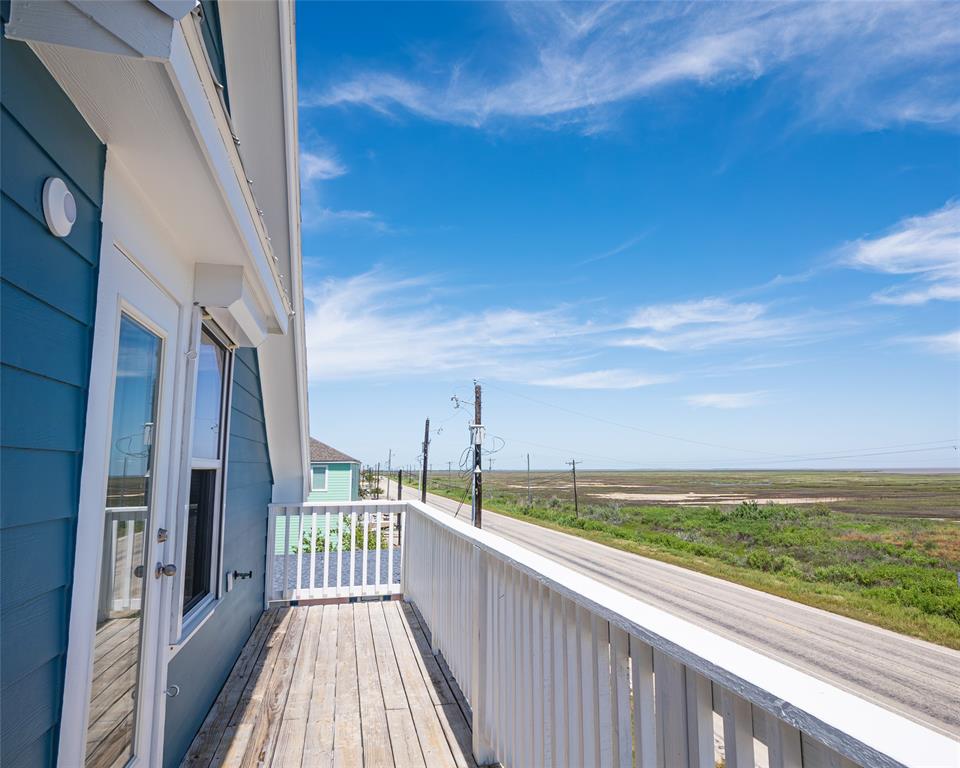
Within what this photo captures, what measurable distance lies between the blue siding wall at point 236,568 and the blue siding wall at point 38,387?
1.25m

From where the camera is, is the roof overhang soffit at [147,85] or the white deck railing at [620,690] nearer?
the white deck railing at [620,690]

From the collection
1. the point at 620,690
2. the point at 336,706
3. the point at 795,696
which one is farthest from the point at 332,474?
the point at 795,696

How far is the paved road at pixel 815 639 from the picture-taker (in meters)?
7.61

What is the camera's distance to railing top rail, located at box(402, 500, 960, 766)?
0.61m

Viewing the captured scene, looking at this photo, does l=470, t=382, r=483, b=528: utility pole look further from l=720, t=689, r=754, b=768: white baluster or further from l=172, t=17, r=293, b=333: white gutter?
l=720, t=689, r=754, b=768: white baluster

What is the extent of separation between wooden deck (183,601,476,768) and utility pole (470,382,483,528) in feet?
34.6

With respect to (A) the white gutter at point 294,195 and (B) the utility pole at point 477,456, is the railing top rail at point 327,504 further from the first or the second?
(B) the utility pole at point 477,456

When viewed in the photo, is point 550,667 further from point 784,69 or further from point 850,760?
point 784,69

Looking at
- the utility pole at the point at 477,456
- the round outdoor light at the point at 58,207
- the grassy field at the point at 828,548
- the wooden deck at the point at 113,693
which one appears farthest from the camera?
the utility pole at the point at 477,456

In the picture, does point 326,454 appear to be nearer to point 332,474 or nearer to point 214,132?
point 332,474

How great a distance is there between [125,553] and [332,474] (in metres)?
20.5

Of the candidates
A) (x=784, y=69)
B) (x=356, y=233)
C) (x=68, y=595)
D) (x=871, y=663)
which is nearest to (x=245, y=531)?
(x=68, y=595)

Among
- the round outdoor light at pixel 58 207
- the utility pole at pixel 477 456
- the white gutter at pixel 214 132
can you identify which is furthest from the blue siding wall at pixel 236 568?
the utility pole at pixel 477 456

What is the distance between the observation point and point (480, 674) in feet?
7.93
